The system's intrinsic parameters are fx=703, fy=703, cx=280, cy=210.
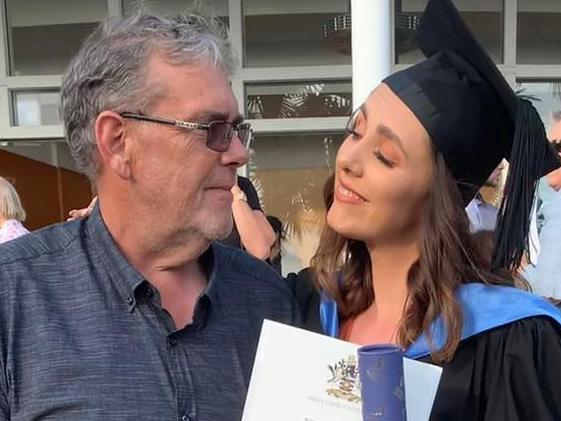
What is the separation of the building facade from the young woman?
4666mm

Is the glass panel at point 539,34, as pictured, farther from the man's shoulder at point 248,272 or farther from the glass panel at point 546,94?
the man's shoulder at point 248,272

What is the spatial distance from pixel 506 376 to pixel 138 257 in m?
0.77

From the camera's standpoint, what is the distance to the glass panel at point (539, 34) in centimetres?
636

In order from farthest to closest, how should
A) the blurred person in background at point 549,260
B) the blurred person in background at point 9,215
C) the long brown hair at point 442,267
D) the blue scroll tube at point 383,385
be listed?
the blurred person in background at point 9,215, the blurred person in background at point 549,260, the long brown hair at point 442,267, the blue scroll tube at point 383,385

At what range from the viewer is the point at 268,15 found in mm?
6301

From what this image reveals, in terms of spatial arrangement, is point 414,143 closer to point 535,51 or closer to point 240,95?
point 240,95

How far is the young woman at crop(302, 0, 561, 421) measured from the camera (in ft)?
4.50

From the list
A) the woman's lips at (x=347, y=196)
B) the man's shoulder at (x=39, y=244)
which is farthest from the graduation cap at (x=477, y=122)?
the man's shoulder at (x=39, y=244)

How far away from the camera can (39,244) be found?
1394 mm

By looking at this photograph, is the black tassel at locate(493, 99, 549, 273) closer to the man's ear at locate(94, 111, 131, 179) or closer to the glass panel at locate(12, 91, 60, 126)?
the man's ear at locate(94, 111, 131, 179)

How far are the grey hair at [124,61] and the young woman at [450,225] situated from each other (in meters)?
0.39

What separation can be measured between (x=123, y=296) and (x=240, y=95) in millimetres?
5018

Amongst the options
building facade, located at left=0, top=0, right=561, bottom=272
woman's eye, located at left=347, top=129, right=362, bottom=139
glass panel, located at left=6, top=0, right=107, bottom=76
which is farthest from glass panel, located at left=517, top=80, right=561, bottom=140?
woman's eye, located at left=347, top=129, right=362, bottom=139

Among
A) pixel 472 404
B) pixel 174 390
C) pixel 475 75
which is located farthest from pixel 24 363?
pixel 475 75
